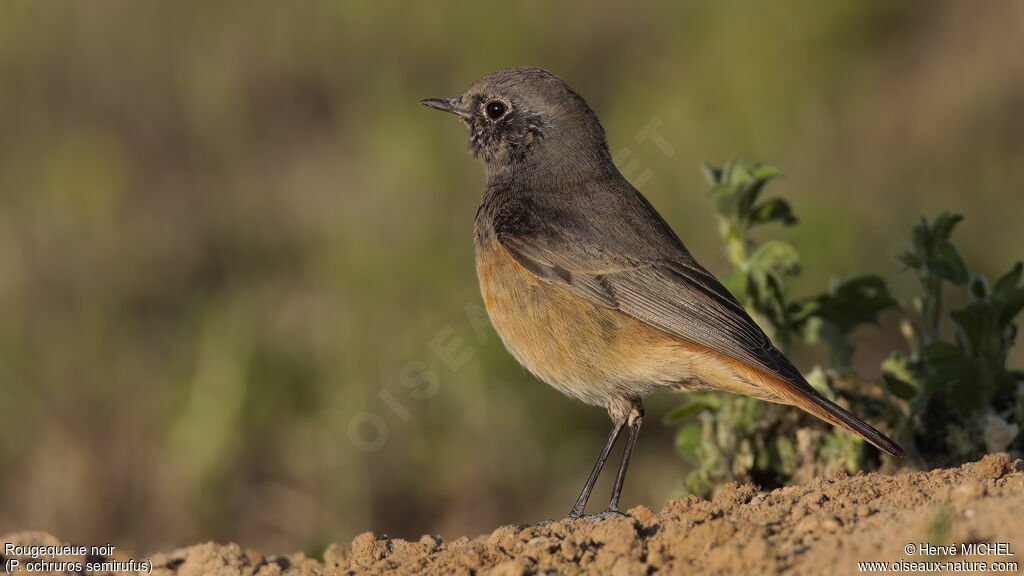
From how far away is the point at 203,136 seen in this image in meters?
10.9

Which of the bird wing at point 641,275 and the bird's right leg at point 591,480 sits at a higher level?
the bird wing at point 641,275

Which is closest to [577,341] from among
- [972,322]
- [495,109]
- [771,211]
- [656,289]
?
[656,289]

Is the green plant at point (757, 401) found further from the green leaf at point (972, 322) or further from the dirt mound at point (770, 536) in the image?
the dirt mound at point (770, 536)

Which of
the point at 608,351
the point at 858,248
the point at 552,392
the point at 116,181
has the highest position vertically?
the point at 116,181

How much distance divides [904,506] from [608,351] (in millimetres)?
1704

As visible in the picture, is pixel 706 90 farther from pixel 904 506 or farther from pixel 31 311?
pixel 904 506

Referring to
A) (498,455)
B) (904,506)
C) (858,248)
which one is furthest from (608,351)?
(858,248)

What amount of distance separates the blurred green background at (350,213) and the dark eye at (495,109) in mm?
2200

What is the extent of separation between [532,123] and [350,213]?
11.8 ft

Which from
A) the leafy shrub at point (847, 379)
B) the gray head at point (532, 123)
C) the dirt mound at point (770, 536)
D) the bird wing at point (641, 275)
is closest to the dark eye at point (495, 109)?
the gray head at point (532, 123)

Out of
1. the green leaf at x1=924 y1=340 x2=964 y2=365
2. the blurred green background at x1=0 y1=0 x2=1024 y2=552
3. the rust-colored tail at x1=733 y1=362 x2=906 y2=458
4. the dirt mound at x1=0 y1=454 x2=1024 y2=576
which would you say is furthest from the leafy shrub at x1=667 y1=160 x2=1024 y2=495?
the blurred green background at x1=0 y1=0 x2=1024 y2=552

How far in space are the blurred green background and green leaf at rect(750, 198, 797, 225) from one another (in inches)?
85.3

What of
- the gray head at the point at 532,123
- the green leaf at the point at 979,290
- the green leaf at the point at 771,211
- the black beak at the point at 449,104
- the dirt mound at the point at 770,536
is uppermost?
the black beak at the point at 449,104

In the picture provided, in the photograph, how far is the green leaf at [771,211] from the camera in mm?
6141
